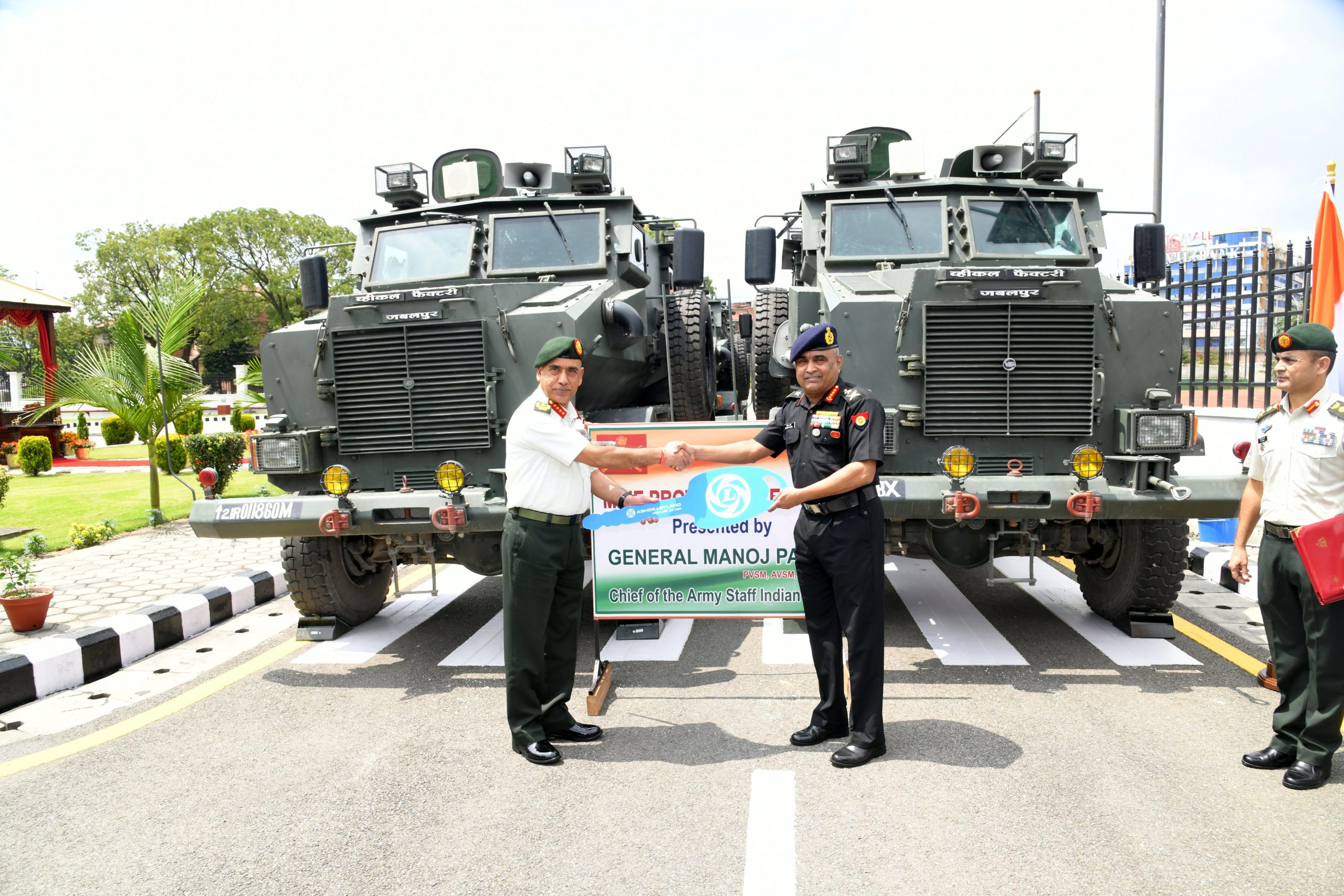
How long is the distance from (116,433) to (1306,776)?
102ft

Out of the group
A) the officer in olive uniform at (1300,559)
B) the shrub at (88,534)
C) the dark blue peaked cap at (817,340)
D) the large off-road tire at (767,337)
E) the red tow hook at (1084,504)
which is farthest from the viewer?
the shrub at (88,534)

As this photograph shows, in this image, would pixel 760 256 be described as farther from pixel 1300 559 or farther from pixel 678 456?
pixel 1300 559

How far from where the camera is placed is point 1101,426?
5.98m

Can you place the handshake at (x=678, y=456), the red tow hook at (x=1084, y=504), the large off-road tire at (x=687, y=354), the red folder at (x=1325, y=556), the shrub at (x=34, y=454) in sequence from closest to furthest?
the red folder at (x=1325, y=556)
the handshake at (x=678, y=456)
the red tow hook at (x=1084, y=504)
the large off-road tire at (x=687, y=354)
the shrub at (x=34, y=454)

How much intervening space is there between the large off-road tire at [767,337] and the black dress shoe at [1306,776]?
4.51 metres

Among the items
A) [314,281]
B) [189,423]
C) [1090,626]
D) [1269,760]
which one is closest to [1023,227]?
[1090,626]

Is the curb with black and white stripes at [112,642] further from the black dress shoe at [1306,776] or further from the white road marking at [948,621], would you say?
the black dress shoe at [1306,776]

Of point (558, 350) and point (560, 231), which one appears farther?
point (560, 231)

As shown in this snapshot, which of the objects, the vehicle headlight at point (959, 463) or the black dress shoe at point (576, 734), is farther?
the vehicle headlight at point (959, 463)

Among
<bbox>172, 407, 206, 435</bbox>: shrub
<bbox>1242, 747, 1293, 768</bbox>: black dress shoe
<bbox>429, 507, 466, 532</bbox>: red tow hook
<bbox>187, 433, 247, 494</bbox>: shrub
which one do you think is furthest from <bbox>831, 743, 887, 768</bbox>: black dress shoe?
<bbox>172, 407, 206, 435</bbox>: shrub

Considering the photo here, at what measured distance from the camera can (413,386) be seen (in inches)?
247

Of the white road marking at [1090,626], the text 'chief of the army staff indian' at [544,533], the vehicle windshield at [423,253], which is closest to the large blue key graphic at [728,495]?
the text 'chief of the army staff indian' at [544,533]

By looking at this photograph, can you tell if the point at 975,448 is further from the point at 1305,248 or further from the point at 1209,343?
the point at 1209,343

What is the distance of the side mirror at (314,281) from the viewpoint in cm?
818
